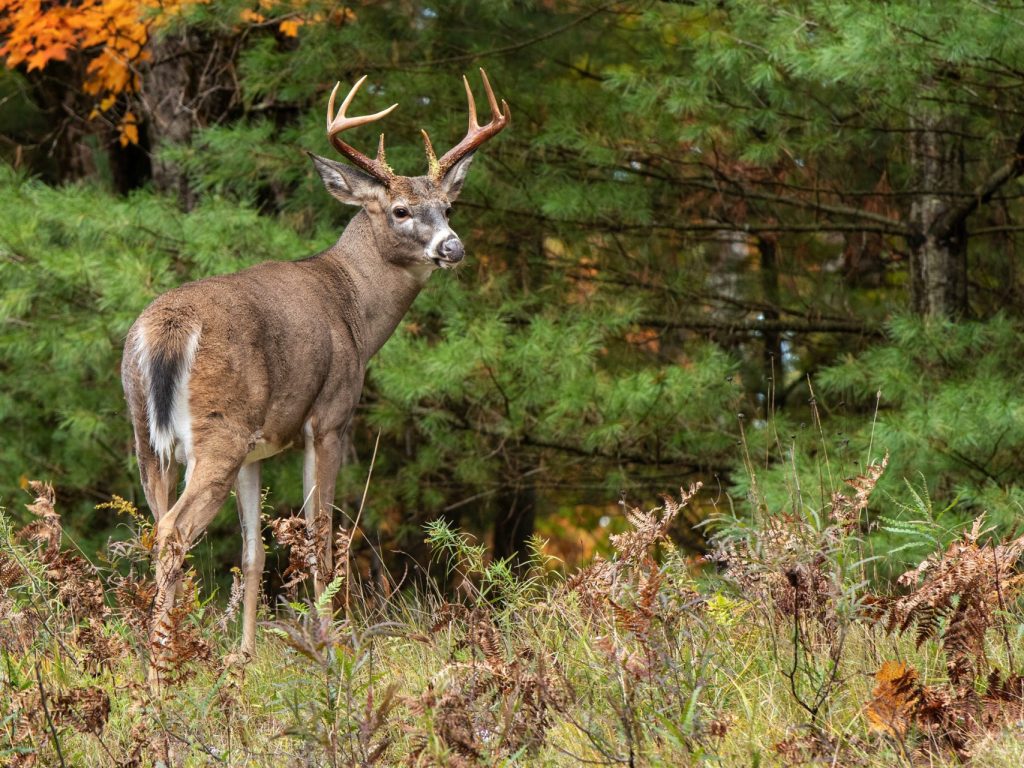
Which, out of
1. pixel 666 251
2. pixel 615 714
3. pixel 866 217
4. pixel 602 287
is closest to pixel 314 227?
pixel 602 287

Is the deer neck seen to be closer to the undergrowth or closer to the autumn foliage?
the undergrowth

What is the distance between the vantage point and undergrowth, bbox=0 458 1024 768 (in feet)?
9.06

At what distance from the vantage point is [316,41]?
864cm

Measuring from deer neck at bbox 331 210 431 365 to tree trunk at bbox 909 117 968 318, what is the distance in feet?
11.6

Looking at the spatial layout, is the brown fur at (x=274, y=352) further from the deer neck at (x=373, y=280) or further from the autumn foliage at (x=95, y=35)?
the autumn foliage at (x=95, y=35)

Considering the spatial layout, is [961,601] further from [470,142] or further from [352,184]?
[470,142]

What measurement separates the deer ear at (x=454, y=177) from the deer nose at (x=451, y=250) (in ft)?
1.56

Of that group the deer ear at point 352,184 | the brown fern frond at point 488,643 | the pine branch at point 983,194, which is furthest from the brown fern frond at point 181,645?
the pine branch at point 983,194

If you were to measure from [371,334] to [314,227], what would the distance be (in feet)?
9.99

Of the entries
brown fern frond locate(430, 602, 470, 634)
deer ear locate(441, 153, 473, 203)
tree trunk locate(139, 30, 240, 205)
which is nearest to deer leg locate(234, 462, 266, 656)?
brown fern frond locate(430, 602, 470, 634)

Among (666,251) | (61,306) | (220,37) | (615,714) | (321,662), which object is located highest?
(321,662)

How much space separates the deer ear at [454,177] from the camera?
21.3 ft

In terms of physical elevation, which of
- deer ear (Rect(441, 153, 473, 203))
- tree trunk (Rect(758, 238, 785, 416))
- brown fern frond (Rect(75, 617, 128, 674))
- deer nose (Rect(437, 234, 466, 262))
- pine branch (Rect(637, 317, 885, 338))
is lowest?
tree trunk (Rect(758, 238, 785, 416))

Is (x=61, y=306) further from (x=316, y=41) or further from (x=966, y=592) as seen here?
(x=966, y=592)
